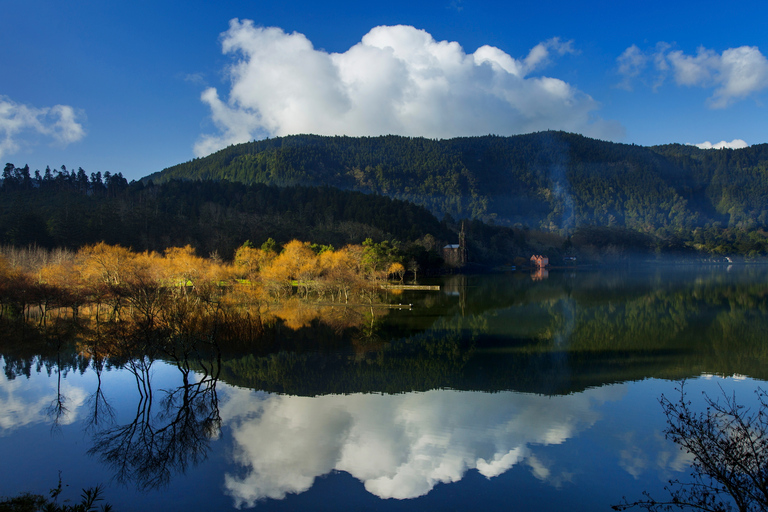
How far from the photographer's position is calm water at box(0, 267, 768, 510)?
10219 mm

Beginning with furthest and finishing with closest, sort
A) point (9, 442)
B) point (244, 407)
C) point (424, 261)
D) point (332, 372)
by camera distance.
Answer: point (424, 261)
point (332, 372)
point (244, 407)
point (9, 442)

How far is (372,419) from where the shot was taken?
1409 centimetres

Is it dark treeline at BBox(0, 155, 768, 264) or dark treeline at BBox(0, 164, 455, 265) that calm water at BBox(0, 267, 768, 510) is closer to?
dark treeline at BBox(0, 155, 768, 264)

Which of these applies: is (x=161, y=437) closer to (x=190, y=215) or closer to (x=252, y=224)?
(x=252, y=224)

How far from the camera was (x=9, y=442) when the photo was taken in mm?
12609

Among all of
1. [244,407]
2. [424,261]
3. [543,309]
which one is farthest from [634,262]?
[244,407]

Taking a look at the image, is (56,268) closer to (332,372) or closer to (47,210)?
(332,372)

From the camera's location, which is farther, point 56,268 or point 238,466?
point 56,268

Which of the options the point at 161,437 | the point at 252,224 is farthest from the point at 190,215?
the point at 161,437

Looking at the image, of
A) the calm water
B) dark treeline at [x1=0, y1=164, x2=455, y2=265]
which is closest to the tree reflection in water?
the calm water

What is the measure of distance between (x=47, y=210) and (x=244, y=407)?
91.5 meters

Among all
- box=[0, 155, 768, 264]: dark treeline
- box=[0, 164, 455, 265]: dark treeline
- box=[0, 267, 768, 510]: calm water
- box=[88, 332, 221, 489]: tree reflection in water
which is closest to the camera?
box=[0, 267, 768, 510]: calm water

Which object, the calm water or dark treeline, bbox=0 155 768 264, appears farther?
dark treeline, bbox=0 155 768 264

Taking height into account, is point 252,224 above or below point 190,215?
below
